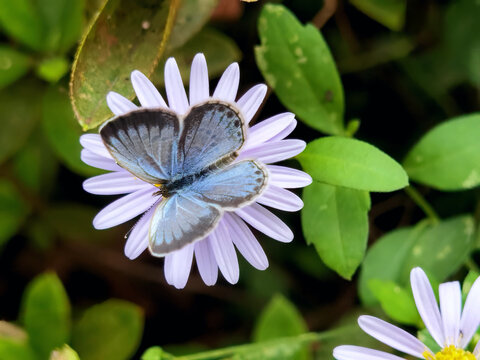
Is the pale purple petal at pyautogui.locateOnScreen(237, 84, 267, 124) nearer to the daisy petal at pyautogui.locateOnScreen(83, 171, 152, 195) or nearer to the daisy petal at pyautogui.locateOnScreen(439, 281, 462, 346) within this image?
the daisy petal at pyautogui.locateOnScreen(83, 171, 152, 195)

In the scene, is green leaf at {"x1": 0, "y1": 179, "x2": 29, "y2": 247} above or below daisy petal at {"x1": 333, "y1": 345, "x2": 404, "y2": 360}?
above

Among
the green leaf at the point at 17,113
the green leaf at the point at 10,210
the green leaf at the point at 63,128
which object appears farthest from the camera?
the green leaf at the point at 10,210

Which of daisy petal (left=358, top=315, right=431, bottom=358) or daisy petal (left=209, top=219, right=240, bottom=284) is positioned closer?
daisy petal (left=358, top=315, right=431, bottom=358)

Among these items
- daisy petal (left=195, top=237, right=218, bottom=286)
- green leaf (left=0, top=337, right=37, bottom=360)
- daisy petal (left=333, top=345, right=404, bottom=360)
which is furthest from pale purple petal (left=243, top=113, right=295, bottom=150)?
green leaf (left=0, top=337, right=37, bottom=360)

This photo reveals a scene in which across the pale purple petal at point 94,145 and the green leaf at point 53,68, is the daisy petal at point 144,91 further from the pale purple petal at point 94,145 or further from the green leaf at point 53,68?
the green leaf at point 53,68

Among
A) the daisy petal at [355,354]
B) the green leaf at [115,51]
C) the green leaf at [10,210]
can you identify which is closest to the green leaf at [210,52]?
the green leaf at [115,51]

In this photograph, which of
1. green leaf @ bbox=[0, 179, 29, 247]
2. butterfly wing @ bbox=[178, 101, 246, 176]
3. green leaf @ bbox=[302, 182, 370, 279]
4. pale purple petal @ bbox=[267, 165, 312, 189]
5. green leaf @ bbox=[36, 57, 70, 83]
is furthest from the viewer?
green leaf @ bbox=[0, 179, 29, 247]

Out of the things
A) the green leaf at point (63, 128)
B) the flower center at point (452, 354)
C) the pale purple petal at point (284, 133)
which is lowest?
the flower center at point (452, 354)

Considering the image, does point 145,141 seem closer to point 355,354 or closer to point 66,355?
point 66,355
